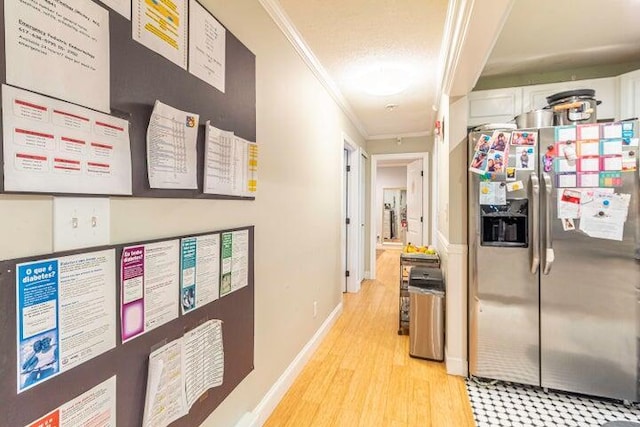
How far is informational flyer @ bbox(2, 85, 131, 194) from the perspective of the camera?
701 millimetres

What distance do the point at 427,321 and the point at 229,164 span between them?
214cm

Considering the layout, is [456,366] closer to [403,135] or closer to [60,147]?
[60,147]

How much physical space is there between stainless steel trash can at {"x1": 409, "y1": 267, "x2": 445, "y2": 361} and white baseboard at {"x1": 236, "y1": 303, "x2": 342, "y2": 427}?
84cm

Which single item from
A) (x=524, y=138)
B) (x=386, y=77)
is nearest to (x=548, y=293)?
(x=524, y=138)

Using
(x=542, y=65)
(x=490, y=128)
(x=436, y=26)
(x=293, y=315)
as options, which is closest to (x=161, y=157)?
(x=293, y=315)

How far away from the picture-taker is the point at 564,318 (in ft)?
7.09

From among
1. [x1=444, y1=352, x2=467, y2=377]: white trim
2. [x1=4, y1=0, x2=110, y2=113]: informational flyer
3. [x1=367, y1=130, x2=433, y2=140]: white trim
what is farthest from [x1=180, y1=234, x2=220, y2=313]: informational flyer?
[x1=367, y1=130, x2=433, y2=140]: white trim

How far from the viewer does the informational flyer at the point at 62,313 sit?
0.73 meters

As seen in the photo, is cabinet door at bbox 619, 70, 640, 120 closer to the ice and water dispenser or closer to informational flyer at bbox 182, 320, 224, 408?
the ice and water dispenser

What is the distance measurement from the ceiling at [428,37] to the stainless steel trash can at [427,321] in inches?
71.4

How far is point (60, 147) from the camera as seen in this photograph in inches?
30.9

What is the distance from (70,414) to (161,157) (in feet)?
2.52

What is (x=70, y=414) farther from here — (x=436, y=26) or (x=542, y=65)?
(x=542, y=65)

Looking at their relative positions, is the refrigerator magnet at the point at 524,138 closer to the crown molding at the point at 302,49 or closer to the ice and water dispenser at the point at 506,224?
the ice and water dispenser at the point at 506,224
